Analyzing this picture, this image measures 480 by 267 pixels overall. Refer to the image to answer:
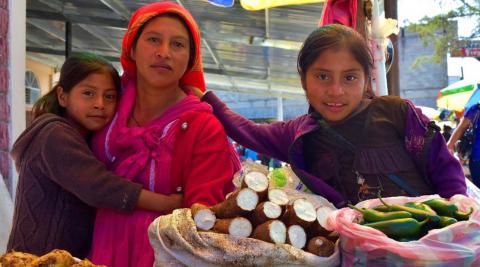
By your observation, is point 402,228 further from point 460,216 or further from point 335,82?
point 335,82

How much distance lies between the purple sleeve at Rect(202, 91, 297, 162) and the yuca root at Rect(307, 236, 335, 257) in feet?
2.43

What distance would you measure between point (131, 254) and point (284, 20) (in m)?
5.09

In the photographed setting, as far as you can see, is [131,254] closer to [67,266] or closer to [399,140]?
[67,266]

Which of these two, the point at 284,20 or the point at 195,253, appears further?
the point at 284,20

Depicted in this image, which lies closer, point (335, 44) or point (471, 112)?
point (335, 44)

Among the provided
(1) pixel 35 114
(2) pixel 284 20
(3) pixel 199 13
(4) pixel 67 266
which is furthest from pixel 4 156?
(2) pixel 284 20

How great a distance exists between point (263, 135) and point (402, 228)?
950 millimetres

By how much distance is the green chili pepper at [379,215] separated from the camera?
145cm

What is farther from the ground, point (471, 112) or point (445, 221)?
point (471, 112)

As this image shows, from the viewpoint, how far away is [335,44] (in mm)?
1947

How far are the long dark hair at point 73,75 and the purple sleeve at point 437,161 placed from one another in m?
1.29

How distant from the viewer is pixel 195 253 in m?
1.42

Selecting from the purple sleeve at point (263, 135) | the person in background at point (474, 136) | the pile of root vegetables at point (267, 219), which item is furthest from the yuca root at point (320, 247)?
the person in background at point (474, 136)

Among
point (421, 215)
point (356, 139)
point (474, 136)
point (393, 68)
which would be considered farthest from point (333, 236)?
point (474, 136)
